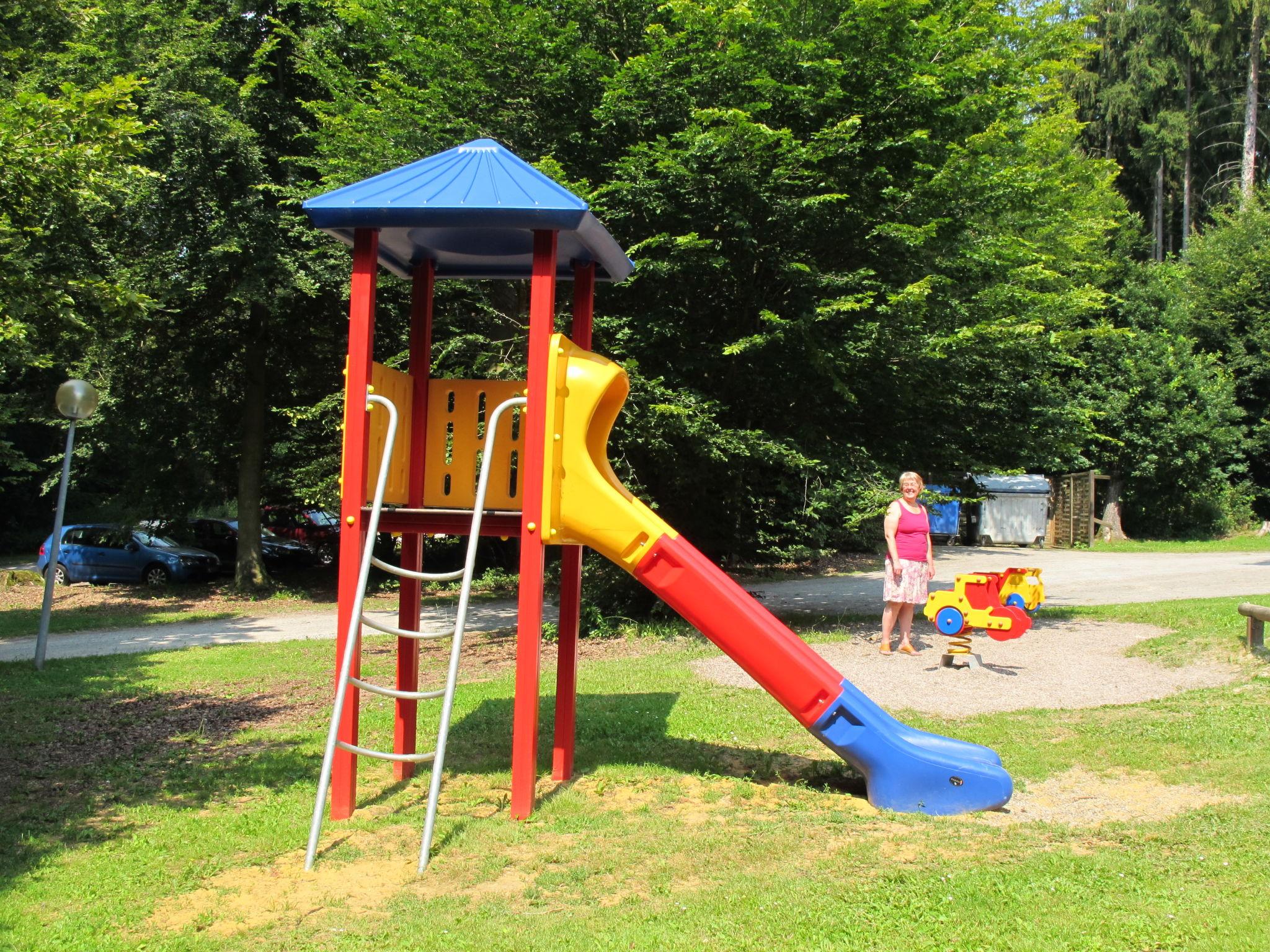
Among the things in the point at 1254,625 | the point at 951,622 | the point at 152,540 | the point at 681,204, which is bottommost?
the point at 152,540

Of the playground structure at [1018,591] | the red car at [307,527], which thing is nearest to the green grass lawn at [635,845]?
the playground structure at [1018,591]

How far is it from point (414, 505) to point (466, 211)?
2199mm

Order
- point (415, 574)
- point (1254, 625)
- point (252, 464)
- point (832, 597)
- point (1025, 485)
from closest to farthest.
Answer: point (415, 574), point (1254, 625), point (832, 597), point (252, 464), point (1025, 485)

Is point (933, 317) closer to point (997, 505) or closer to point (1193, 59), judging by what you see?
point (997, 505)

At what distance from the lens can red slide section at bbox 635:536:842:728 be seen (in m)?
5.82

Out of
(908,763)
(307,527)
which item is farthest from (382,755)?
(307,527)

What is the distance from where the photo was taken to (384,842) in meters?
5.26

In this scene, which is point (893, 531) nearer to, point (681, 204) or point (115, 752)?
point (681, 204)

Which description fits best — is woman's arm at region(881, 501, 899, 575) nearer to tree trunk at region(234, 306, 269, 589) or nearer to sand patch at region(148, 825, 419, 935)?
sand patch at region(148, 825, 419, 935)

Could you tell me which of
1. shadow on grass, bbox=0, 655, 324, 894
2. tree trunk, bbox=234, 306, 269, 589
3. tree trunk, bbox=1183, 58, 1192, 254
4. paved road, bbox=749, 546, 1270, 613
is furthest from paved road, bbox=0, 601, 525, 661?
tree trunk, bbox=1183, 58, 1192, 254

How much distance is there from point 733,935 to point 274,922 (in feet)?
6.08

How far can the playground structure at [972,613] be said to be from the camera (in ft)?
31.7

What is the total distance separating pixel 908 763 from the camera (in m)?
5.68

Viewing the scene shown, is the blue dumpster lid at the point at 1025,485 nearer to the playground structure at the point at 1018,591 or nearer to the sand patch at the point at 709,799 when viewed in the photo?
the playground structure at the point at 1018,591
